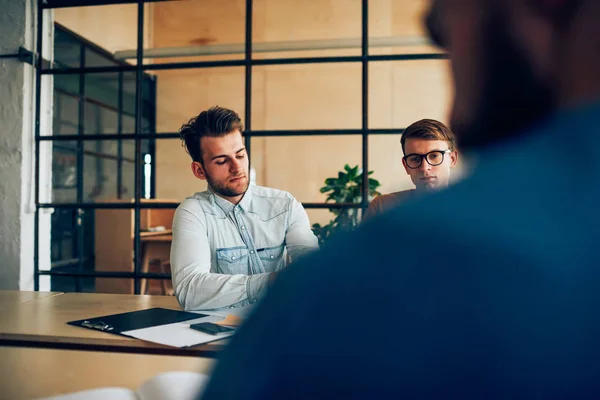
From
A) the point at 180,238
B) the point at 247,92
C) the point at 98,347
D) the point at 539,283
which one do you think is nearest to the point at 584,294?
the point at 539,283

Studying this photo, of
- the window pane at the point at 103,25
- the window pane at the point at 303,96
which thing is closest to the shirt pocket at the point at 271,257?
the window pane at the point at 103,25

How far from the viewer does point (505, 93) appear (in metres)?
0.30

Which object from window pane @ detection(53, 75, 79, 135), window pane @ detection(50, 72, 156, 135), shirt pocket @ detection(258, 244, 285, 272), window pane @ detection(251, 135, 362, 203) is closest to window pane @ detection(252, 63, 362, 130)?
window pane @ detection(251, 135, 362, 203)

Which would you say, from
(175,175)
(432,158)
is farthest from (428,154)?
(175,175)

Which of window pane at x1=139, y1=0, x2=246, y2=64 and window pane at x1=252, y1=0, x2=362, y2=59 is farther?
window pane at x1=139, y1=0, x2=246, y2=64

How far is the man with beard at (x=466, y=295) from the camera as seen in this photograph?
0.25m

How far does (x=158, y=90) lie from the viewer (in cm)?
578

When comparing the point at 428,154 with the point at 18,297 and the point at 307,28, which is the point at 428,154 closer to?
the point at 18,297

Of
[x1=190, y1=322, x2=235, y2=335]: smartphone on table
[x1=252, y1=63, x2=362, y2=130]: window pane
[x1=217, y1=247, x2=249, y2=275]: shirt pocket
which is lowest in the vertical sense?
[x1=190, y1=322, x2=235, y2=335]: smartphone on table

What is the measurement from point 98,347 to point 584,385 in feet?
4.71

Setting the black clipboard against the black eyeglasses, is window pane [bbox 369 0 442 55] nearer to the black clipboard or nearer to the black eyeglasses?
the black eyeglasses

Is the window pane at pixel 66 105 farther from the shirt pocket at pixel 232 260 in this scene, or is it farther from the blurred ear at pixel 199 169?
the shirt pocket at pixel 232 260

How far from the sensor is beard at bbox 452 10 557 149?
295 millimetres

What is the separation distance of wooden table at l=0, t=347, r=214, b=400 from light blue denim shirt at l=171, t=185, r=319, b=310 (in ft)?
1.55
